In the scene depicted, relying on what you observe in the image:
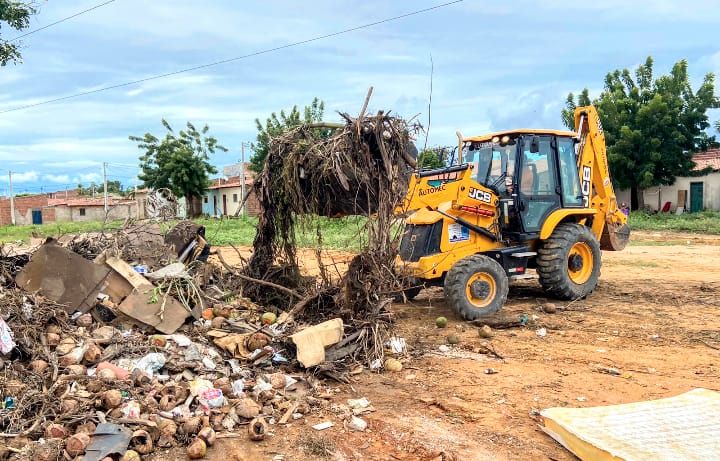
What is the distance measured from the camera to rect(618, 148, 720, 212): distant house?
2845 cm

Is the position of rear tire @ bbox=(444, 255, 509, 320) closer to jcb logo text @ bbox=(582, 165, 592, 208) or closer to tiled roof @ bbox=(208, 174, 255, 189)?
jcb logo text @ bbox=(582, 165, 592, 208)

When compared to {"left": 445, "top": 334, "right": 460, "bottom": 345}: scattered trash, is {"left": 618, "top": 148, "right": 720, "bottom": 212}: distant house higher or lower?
higher

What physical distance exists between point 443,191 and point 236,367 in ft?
12.7

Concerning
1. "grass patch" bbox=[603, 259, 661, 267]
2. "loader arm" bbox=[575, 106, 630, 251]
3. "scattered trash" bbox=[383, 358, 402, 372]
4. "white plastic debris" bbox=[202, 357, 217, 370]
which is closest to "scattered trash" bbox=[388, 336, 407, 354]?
"scattered trash" bbox=[383, 358, 402, 372]

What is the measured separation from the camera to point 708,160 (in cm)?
3183

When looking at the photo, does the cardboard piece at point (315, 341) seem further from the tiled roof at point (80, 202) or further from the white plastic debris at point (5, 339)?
the tiled roof at point (80, 202)

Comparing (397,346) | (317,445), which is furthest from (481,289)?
(317,445)

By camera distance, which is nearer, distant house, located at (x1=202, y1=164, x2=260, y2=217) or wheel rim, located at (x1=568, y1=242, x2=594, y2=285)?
wheel rim, located at (x1=568, y1=242, x2=594, y2=285)

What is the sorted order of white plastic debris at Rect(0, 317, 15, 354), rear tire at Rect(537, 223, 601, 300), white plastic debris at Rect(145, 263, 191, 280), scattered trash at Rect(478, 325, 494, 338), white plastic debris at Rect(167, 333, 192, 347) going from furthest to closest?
rear tire at Rect(537, 223, 601, 300)
scattered trash at Rect(478, 325, 494, 338)
white plastic debris at Rect(145, 263, 191, 280)
white plastic debris at Rect(167, 333, 192, 347)
white plastic debris at Rect(0, 317, 15, 354)

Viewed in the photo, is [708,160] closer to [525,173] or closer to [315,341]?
[525,173]

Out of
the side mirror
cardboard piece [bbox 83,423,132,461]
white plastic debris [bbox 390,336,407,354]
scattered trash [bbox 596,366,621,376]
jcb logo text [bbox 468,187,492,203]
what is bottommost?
scattered trash [bbox 596,366,621,376]

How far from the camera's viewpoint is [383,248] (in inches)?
228

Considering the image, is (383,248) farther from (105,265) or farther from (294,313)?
(105,265)

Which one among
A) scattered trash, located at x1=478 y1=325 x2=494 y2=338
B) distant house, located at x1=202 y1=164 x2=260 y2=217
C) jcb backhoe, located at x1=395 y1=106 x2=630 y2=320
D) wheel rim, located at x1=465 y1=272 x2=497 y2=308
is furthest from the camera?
distant house, located at x1=202 y1=164 x2=260 y2=217
